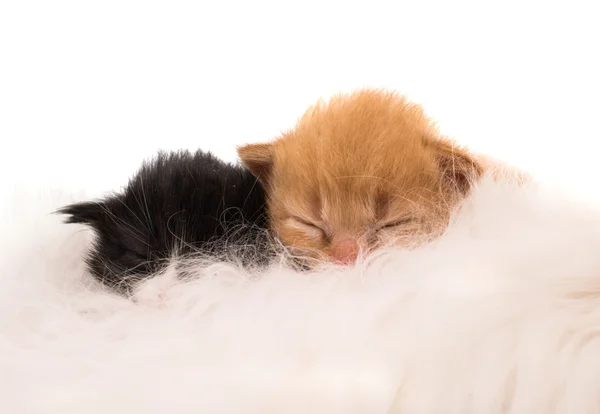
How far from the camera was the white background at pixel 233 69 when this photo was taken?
1268mm

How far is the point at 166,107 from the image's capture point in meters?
1.43

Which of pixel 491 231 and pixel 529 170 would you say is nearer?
pixel 491 231

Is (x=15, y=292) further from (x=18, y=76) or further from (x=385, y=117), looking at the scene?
(x=18, y=76)

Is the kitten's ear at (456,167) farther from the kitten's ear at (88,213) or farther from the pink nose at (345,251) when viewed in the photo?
the kitten's ear at (88,213)

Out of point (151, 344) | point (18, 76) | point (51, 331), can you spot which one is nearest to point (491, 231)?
point (151, 344)

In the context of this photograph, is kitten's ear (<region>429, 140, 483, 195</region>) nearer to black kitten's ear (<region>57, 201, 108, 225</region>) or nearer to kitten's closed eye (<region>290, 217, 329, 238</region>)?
kitten's closed eye (<region>290, 217, 329, 238</region>)

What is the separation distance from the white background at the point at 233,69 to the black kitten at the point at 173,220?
1.29 ft

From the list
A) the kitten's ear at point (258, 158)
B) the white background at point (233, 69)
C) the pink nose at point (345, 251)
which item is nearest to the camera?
the pink nose at point (345, 251)

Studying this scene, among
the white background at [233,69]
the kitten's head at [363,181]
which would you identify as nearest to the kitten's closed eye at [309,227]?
the kitten's head at [363,181]

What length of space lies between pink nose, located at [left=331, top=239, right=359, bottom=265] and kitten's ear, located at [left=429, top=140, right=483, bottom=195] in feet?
0.43

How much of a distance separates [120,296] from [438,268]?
0.34m

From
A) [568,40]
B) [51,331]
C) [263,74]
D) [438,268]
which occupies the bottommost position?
[51,331]

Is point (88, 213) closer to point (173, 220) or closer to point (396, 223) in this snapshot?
point (173, 220)

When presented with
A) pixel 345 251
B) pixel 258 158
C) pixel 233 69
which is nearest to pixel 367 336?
pixel 345 251
